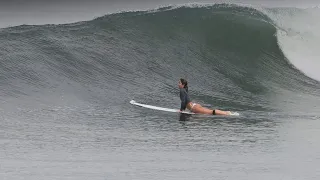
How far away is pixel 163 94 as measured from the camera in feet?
63.9

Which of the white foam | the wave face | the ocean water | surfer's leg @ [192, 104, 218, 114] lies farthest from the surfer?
the white foam

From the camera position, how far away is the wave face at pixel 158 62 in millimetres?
18938

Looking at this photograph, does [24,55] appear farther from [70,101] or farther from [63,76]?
[70,101]

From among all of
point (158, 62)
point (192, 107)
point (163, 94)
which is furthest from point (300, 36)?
point (192, 107)

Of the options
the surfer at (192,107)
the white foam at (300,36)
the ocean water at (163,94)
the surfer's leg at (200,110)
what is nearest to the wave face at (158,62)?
the ocean water at (163,94)

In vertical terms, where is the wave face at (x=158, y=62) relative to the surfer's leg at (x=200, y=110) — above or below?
above

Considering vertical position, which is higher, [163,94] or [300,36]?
[300,36]

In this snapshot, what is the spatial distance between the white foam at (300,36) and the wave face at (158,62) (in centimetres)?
44

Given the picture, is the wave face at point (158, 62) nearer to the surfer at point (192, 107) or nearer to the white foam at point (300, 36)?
the white foam at point (300, 36)

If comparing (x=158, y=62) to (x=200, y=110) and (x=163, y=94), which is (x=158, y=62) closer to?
(x=163, y=94)

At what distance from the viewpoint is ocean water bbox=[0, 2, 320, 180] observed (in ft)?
37.9

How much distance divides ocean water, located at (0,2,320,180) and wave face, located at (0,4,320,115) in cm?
4

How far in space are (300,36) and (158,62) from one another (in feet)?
22.7

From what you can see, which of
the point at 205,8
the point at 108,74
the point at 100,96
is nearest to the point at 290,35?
the point at 205,8
